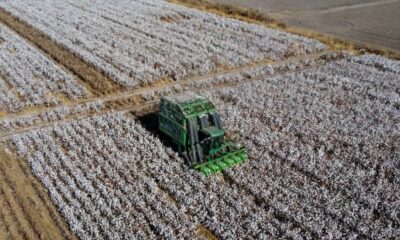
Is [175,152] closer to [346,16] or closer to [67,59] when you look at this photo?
[67,59]

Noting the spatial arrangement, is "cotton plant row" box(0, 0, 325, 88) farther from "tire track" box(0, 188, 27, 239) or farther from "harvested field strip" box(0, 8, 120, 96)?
"tire track" box(0, 188, 27, 239)

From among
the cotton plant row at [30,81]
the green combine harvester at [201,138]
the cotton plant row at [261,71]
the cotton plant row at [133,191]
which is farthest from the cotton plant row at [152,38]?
the green combine harvester at [201,138]

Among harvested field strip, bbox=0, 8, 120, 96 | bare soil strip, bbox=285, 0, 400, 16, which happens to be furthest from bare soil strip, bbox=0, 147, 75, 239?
bare soil strip, bbox=285, 0, 400, 16

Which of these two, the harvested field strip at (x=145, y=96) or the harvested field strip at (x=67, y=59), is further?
the harvested field strip at (x=67, y=59)

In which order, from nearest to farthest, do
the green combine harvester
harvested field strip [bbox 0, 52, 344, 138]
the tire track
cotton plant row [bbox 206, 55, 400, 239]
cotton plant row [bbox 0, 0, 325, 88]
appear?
1. the tire track
2. cotton plant row [bbox 206, 55, 400, 239]
3. the green combine harvester
4. harvested field strip [bbox 0, 52, 344, 138]
5. cotton plant row [bbox 0, 0, 325, 88]

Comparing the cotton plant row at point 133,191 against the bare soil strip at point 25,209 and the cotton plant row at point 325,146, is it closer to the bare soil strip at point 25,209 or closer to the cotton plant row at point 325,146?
the bare soil strip at point 25,209

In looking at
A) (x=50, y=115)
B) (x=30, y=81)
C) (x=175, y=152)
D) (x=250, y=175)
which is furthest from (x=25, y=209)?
(x=30, y=81)

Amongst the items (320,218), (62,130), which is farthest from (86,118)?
(320,218)
